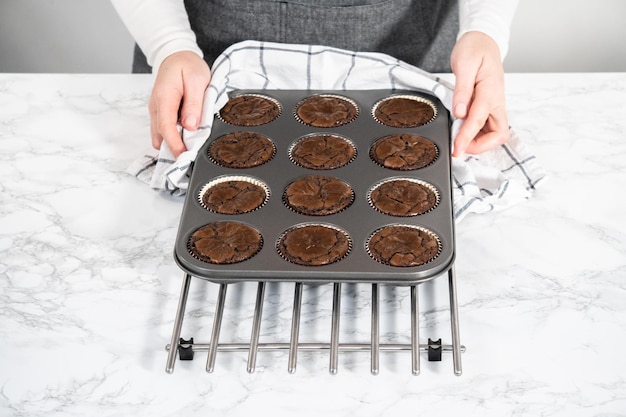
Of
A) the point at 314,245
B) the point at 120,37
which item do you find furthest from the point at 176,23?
the point at 120,37

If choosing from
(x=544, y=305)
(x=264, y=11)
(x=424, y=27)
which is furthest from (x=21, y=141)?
(x=544, y=305)

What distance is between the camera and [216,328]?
3.77 ft

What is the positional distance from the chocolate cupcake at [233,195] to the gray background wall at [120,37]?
172 cm

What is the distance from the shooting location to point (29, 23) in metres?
3.07

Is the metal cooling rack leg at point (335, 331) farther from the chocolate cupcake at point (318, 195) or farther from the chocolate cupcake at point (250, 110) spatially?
the chocolate cupcake at point (250, 110)

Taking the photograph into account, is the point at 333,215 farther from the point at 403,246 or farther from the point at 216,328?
the point at 216,328

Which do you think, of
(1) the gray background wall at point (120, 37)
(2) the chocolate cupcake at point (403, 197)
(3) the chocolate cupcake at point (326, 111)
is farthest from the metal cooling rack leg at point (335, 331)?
(1) the gray background wall at point (120, 37)

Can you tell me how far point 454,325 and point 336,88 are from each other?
621mm

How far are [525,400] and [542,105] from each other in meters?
0.76

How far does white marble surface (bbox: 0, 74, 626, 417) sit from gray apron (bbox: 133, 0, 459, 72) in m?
0.29

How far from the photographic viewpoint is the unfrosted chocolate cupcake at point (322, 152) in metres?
1.40

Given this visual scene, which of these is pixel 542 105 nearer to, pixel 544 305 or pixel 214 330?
pixel 544 305

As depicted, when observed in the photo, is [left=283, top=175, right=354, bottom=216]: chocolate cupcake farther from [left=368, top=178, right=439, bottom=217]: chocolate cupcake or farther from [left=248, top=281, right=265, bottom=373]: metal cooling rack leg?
[left=248, top=281, right=265, bottom=373]: metal cooling rack leg

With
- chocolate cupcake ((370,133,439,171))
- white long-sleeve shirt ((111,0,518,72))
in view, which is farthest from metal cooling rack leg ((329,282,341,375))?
white long-sleeve shirt ((111,0,518,72))
